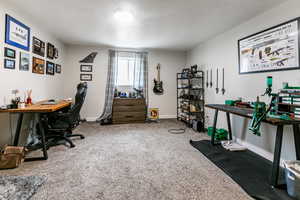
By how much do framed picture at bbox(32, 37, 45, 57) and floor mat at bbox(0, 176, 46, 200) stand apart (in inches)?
88.0

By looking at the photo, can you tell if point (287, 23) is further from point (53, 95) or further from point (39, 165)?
point (53, 95)

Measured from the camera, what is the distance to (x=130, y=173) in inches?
72.6

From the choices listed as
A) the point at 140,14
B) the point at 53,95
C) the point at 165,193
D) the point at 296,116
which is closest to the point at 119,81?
the point at 53,95

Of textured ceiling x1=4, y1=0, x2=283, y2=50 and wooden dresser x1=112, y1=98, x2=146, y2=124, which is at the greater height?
textured ceiling x1=4, y1=0, x2=283, y2=50

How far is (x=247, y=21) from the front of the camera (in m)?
2.64

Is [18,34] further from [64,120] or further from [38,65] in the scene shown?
[64,120]

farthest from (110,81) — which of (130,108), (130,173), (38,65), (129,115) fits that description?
(130,173)

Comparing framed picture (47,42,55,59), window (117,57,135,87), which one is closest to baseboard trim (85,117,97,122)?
window (117,57,135,87)

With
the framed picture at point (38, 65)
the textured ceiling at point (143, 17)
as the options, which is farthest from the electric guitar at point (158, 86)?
the framed picture at point (38, 65)

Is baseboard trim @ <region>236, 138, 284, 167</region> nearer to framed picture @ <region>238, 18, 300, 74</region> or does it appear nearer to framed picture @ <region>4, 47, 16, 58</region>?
framed picture @ <region>238, 18, 300, 74</region>

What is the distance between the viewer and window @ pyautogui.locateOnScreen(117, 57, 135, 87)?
4797 millimetres

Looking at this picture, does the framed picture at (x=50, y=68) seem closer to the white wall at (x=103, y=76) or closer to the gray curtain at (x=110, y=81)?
the white wall at (x=103, y=76)

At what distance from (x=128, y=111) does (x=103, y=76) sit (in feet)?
4.37

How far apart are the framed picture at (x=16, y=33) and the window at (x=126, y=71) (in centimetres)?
244
